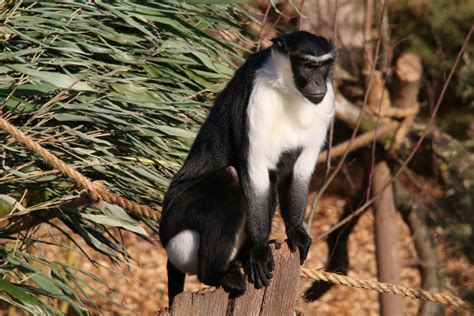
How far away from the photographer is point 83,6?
453cm

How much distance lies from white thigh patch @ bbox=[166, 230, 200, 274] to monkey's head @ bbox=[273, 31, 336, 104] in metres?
0.79

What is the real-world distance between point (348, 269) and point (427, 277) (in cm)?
93

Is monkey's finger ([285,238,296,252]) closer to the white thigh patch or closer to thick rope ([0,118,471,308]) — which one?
thick rope ([0,118,471,308])

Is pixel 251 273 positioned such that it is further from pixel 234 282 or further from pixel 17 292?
pixel 17 292

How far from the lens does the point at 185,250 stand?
3.63m

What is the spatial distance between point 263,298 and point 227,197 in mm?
690

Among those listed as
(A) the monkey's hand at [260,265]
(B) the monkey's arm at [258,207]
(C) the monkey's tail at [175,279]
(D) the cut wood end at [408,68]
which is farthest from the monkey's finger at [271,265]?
(D) the cut wood end at [408,68]

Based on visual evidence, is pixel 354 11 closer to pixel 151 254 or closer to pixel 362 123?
pixel 362 123

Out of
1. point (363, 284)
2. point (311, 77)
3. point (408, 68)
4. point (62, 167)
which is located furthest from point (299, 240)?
point (408, 68)

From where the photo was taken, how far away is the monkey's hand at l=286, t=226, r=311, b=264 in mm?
3561

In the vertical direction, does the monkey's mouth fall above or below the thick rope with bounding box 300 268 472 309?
above

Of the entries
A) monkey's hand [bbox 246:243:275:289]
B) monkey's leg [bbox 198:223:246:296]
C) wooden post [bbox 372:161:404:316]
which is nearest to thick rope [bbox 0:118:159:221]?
A: monkey's leg [bbox 198:223:246:296]

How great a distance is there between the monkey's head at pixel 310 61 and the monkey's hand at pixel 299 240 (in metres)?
0.57

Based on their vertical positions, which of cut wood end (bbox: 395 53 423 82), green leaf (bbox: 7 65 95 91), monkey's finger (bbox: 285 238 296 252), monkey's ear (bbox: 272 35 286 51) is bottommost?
cut wood end (bbox: 395 53 423 82)
